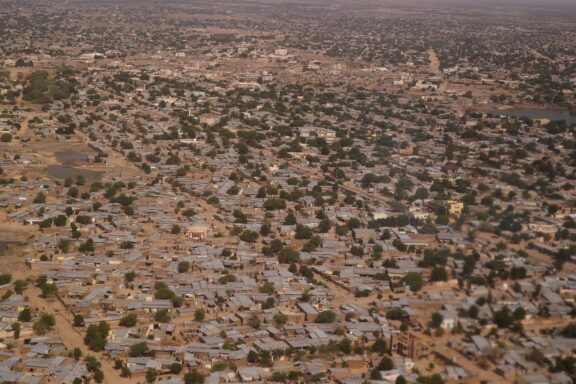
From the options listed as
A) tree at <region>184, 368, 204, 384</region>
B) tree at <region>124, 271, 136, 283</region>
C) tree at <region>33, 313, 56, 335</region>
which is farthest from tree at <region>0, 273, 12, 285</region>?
tree at <region>184, 368, 204, 384</region>

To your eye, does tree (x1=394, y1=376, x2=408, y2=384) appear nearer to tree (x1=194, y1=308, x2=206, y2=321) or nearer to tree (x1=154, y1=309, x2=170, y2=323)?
tree (x1=194, y1=308, x2=206, y2=321)

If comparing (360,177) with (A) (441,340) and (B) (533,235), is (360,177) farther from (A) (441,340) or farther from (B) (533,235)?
(A) (441,340)

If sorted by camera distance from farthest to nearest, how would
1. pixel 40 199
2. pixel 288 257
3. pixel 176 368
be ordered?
1. pixel 40 199
2. pixel 288 257
3. pixel 176 368

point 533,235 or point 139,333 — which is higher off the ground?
point 533,235

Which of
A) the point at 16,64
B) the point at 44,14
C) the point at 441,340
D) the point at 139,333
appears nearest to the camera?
the point at 441,340

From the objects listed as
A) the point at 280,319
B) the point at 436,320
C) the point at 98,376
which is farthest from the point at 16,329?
the point at 436,320

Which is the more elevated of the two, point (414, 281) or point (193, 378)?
point (414, 281)

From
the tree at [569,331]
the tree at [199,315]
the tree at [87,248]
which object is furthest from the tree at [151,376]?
the tree at [569,331]

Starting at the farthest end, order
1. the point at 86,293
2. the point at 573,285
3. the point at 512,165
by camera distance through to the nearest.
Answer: the point at 512,165 → the point at 86,293 → the point at 573,285

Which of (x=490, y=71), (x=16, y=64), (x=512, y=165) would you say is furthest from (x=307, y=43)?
(x=512, y=165)

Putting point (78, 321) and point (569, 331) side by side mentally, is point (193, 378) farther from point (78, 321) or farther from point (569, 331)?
point (569, 331)

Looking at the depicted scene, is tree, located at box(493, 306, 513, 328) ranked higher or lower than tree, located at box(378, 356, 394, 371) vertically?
higher
